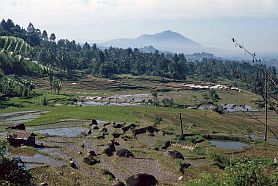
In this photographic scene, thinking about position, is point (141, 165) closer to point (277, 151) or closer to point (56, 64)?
point (277, 151)

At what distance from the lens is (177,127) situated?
65.9 meters

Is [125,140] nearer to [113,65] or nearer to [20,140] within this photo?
[20,140]

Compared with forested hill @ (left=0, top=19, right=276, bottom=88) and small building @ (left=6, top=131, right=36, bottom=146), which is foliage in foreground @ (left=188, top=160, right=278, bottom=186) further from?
forested hill @ (left=0, top=19, right=276, bottom=88)

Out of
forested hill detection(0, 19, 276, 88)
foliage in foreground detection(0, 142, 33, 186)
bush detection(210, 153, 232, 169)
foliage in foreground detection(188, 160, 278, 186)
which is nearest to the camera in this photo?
foliage in foreground detection(188, 160, 278, 186)

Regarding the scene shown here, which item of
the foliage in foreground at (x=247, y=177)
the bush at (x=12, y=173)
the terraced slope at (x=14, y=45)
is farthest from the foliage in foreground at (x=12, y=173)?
the terraced slope at (x=14, y=45)

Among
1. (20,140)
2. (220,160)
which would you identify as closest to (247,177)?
(220,160)

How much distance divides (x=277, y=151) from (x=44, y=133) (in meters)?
32.8

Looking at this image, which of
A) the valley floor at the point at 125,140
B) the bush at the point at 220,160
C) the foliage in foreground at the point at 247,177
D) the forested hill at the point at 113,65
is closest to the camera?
the foliage in foreground at the point at 247,177

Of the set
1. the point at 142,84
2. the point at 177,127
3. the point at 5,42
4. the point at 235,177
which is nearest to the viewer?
the point at 235,177

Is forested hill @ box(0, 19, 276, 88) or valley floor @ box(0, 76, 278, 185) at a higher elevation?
forested hill @ box(0, 19, 276, 88)

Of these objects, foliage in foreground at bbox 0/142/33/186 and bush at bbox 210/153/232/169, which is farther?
bush at bbox 210/153/232/169

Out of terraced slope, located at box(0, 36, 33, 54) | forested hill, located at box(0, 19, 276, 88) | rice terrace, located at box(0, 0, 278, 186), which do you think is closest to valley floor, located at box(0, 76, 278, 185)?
rice terrace, located at box(0, 0, 278, 186)

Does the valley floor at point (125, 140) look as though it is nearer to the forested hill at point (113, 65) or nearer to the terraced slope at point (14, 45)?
the forested hill at point (113, 65)

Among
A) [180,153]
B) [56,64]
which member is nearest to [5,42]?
[56,64]
